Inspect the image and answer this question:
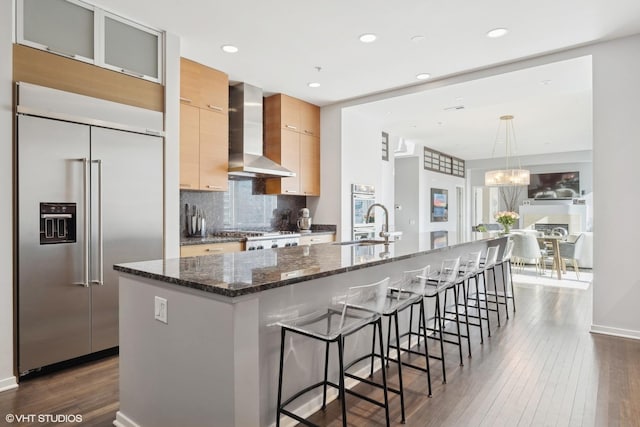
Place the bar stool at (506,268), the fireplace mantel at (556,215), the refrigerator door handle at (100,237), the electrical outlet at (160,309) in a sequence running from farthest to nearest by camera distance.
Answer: the fireplace mantel at (556,215)
the bar stool at (506,268)
the refrigerator door handle at (100,237)
the electrical outlet at (160,309)

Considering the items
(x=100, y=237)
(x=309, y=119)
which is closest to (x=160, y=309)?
(x=100, y=237)

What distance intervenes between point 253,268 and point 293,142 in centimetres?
375

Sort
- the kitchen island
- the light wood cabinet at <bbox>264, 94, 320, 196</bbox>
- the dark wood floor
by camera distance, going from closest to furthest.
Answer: the kitchen island
the dark wood floor
the light wood cabinet at <bbox>264, 94, 320, 196</bbox>

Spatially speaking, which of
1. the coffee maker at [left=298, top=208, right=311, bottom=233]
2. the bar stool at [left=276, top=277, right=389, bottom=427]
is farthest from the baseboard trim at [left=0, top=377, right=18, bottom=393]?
the coffee maker at [left=298, top=208, right=311, bottom=233]

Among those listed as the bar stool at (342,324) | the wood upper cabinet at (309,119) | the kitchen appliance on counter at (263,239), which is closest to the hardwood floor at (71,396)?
the bar stool at (342,324)

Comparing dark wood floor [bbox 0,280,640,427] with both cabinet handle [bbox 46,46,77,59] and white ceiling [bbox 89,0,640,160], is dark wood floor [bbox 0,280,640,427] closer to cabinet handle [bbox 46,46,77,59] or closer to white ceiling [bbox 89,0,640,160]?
cabinet handle [bbox 46,46,77,59]

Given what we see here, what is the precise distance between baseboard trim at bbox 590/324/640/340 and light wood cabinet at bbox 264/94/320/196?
3.81 m

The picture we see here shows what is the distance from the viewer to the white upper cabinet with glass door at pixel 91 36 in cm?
276

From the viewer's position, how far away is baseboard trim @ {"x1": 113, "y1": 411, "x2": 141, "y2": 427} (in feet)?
6.73

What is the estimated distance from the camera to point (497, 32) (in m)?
3.50

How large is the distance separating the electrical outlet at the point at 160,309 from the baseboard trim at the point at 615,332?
3.92m

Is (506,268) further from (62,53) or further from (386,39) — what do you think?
(62,53)

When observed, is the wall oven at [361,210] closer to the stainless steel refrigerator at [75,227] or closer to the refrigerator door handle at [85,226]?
the stainless steel refrigerator at [75,227]

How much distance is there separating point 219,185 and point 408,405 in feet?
10.4
